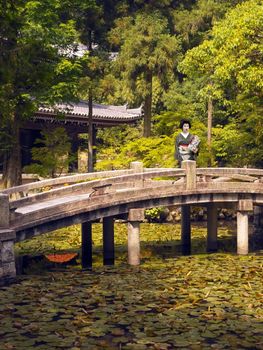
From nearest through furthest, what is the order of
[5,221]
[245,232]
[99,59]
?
[5,221], [245,232], [99,59]

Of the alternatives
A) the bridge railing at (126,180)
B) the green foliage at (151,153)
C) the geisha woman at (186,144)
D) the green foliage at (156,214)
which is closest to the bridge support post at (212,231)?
the bridge railing at (126,180)

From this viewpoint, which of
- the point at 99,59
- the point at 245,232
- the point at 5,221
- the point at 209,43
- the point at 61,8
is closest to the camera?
the point at 5,221

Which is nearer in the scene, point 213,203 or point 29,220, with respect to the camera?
point 29,220

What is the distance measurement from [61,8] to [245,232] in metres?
13.4

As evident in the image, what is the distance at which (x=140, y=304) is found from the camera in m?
10.4

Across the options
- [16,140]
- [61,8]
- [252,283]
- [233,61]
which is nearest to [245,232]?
[252,283]

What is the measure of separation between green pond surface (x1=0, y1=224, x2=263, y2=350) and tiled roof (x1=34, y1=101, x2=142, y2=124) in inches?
407

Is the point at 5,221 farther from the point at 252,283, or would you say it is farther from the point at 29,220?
the point at 252,283

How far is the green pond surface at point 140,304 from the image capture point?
8547 mm

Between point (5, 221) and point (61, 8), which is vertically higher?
point (61, 8)

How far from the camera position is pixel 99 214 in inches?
545

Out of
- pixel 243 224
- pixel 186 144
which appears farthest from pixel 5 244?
pixel 243 224

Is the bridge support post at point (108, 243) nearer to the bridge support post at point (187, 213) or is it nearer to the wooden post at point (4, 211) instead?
the bridge support post at point (187, 213)

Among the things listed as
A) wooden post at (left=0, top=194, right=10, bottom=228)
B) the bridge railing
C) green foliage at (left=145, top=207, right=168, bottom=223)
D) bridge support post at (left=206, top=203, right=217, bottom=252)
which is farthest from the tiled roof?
wooden post at (left=0, top=194, right=10, bottom=228)
